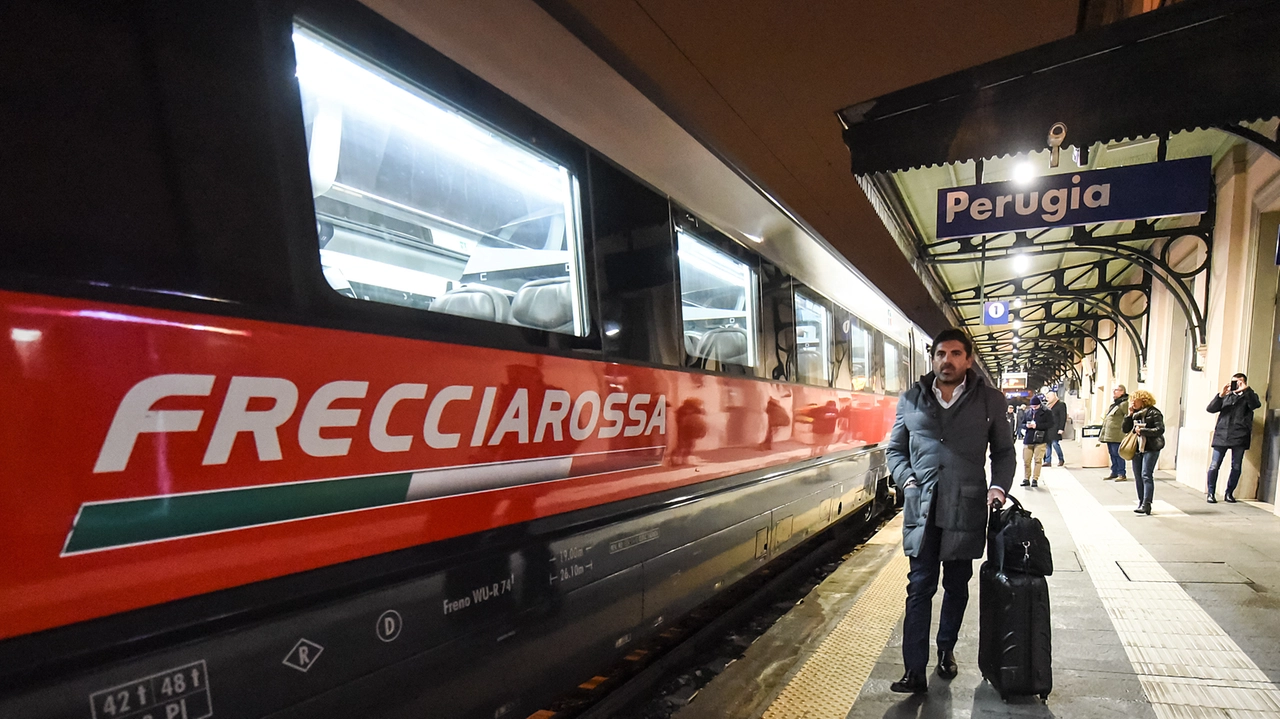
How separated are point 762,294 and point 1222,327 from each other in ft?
29.0

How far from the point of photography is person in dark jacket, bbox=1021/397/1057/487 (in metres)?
10.3

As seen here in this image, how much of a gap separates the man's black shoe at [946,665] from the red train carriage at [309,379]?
144 cm

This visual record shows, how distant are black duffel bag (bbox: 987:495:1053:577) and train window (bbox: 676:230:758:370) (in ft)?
5.31

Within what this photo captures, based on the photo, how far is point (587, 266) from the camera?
2660mm

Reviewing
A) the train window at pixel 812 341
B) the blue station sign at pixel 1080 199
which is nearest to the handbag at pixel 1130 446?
the blue station sign at pixel 1080 199

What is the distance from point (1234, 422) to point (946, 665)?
738 cm

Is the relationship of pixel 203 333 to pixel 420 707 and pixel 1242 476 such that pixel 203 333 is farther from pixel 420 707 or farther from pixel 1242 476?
pixel 1242 476

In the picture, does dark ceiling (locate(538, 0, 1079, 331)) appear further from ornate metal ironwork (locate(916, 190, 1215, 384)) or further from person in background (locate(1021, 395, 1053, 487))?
person in background (locate(1021, 395, 1053, 487))

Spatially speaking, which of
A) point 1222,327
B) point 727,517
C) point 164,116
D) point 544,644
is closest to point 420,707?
point 544,644

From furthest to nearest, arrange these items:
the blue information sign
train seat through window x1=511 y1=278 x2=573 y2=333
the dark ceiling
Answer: the blue information sign
the dark ceiling
train seat through window x1=511 y1=278 x2=573 y2=333

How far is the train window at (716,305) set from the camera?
3442mm

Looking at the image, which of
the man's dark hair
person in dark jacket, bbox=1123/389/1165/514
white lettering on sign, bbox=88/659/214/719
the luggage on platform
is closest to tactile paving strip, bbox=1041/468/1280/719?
the luggage on platform

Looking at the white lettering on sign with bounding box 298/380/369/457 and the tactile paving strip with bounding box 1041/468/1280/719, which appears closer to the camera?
the white lettering on sign with bounding box 298/380/369/457

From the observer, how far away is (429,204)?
2.26 metres
